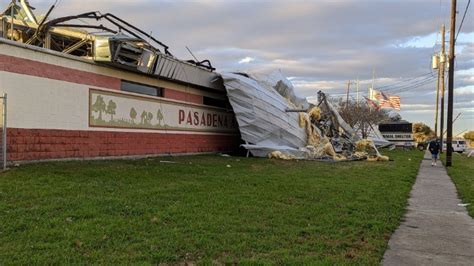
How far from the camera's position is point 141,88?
738 inches

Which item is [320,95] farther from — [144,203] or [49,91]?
[144,203]

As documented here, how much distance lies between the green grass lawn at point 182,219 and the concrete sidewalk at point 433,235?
223 mm

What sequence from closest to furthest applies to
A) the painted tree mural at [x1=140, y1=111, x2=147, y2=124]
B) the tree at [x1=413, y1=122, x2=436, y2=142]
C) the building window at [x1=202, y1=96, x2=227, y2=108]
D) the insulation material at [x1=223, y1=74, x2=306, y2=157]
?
the painted tree mural at [x1=140, y1=111, x2=147, y2=124], the insulation material at [x1=223, y1=74, x2=306, y2=157], the building window at [x1=202, y1=96, x2=227, y2=108], the tree at [x1=413, y1=122, x2=436, y2=142]

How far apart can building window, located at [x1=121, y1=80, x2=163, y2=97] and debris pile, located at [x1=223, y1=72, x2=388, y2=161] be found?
456cm

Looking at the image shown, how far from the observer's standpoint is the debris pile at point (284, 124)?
23672 mm

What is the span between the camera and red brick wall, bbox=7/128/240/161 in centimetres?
1313

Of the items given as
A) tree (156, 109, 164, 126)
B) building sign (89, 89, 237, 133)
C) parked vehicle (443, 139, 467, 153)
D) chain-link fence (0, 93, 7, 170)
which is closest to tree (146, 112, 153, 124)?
building sign (89, 89, 237, 133)

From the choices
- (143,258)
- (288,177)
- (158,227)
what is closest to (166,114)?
(288,177)

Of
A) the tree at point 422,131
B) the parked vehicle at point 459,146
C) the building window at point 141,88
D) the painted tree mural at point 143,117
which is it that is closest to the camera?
the building window at point 141,88

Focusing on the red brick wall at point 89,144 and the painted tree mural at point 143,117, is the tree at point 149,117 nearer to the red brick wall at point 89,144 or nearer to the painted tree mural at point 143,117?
the painted tree mural at point 143,117

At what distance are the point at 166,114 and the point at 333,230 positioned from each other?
45.0 ft

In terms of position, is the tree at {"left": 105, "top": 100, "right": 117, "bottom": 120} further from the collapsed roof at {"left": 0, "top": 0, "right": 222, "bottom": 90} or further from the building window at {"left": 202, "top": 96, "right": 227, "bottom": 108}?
the building window at {"left": 202, "top": 96, "right": 227, "bottom": 108}

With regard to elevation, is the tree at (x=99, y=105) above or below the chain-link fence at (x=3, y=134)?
above

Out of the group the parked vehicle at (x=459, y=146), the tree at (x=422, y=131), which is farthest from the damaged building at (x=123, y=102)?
the tree at (x=422, y=131)
